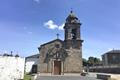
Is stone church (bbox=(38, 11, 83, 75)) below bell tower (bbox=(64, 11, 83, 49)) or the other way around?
below

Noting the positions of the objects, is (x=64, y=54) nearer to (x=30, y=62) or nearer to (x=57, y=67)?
(x=57, y=67)

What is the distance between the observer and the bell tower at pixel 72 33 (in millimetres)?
35062

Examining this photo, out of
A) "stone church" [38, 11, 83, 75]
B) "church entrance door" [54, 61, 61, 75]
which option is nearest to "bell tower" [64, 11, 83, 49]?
"stone church" [38, 11, 83, 75]

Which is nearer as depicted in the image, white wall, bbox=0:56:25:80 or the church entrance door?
white wall, bbox=0:56:25:80

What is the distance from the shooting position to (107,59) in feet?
202

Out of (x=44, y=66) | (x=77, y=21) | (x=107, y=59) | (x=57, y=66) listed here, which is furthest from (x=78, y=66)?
(x=107, y=59)

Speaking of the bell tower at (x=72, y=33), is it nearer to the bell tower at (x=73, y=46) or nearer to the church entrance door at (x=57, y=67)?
the bell tower at (x=73, y=46)

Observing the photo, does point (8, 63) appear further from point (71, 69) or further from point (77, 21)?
point (77, 21)

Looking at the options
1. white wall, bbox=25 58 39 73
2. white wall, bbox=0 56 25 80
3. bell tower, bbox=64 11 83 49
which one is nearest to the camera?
white wall, bbox=0 56 25 80

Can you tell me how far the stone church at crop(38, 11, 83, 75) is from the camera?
34375mm

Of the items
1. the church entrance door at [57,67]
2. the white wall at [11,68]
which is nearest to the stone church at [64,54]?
the church entrance door at [57,67]

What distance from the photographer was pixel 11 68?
39.1 feet

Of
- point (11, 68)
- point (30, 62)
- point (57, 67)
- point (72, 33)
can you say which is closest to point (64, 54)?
point (57, 67)

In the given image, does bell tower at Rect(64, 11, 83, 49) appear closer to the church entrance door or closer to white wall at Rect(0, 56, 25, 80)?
the church entrance door
